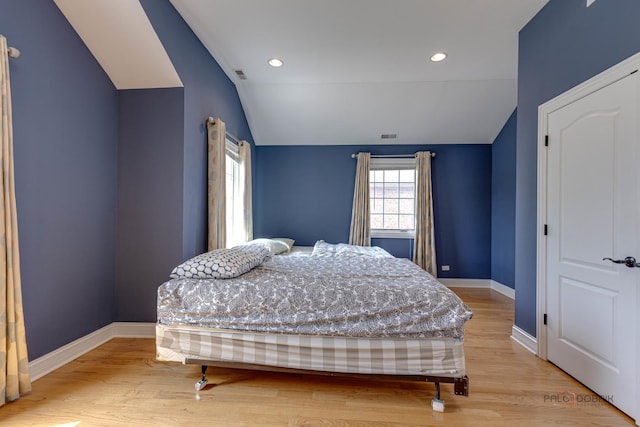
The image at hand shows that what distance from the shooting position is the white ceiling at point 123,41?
6.22 feet

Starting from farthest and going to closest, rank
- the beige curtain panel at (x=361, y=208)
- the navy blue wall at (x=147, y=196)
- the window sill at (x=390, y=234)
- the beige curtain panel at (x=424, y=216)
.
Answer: the window sill at (x=390, y=234), the beige curtain panel at (x=361, y=208), the beige curtain panel at (x=424, y=216), the navy blue wall at (x=147, y=196)

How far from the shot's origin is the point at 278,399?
164 centimetres

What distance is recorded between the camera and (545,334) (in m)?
2.13

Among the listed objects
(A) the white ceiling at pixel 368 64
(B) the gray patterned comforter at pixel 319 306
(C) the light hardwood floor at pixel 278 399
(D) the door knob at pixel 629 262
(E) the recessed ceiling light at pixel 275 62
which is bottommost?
(C) the light hardwood floor at pixel 278 399

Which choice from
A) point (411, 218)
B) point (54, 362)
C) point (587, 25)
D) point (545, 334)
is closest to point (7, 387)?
point (54, 362)

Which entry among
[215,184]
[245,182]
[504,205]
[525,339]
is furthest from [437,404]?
[504,205]

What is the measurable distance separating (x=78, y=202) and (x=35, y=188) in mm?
316

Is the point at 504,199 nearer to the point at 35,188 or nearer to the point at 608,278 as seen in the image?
the point at 608,278

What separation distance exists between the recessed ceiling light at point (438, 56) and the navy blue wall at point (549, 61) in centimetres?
67

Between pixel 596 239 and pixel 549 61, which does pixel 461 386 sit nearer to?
pixel 596 239

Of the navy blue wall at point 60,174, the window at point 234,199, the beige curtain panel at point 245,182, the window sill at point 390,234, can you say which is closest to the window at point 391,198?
the window sill at point 390,234

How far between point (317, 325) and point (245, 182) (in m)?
2.47

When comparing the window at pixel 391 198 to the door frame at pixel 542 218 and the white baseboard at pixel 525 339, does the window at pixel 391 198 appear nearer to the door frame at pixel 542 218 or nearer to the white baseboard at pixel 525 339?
the white baseboard at pixel 525 339

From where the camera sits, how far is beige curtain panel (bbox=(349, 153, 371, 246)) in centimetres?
438
